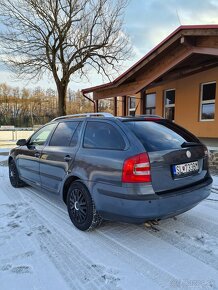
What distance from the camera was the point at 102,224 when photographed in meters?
3.77

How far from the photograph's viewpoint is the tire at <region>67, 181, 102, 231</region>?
3.40m

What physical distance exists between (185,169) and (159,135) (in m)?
0.57

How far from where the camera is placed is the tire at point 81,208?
3396 millimetres

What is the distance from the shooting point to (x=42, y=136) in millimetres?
5016

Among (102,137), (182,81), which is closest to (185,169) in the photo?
(102,137)

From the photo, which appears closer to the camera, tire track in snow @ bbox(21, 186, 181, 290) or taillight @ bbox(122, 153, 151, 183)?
tire track in snow @ bbox(21, 186, 181, 290)

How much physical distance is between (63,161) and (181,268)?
2235 millimetres

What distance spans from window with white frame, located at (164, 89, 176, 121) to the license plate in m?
9.48

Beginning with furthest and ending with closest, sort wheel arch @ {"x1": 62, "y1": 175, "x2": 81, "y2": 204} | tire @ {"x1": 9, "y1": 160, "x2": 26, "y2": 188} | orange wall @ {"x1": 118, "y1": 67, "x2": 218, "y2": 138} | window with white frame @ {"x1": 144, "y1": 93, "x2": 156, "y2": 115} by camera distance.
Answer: window with white frame @ {"x1": 144, "y1": 93, "x2": 156, "y2": 115} → orange wall @ {"x1": 118, "y1": 67, "x2": 218, "y2": 138} → tire @ {"x1": 9, "y1": 160, "x2": 26, "y2": 188} → wheel arch @ {"x1": 62, "y1": 175, "x2": 81, "y2": 204}

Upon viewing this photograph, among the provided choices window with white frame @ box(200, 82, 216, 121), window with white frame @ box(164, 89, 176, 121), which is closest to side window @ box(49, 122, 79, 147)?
window with white frame @ box(200, 82, 216, 121)

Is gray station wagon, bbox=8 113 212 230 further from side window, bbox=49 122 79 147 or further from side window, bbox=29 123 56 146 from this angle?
side window, bbox=29 123 56 146

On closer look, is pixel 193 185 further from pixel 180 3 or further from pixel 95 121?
pixel 180 3

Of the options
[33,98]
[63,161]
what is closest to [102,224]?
[63,161]

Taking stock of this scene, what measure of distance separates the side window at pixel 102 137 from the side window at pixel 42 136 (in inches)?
50.5
